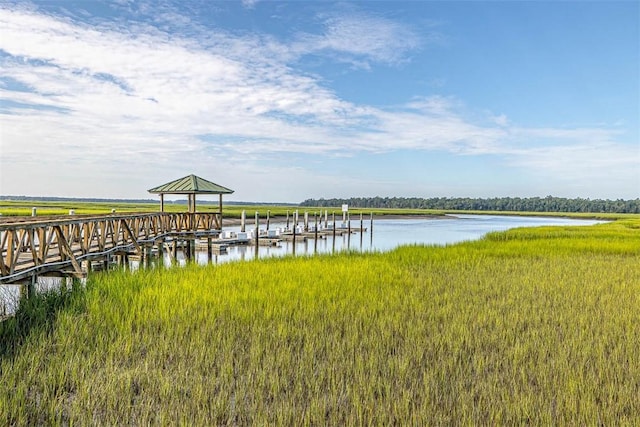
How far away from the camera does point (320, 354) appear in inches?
243

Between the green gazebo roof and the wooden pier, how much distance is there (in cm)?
136

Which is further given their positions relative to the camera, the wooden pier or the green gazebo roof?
the green gazebo roof

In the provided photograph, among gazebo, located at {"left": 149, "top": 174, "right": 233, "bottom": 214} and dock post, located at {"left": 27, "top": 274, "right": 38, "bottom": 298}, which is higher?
gazebo, located at {"left": 149, "top": 174, "right": 233, "bottom": 214}

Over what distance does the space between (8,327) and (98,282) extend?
3.17 m

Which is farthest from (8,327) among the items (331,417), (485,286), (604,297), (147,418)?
(604,297)

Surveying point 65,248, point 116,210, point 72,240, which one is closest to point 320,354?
point 65,248

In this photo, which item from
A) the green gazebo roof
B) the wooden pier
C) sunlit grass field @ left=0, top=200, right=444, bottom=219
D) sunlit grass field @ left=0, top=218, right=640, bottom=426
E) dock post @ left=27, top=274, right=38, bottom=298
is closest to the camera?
sunlit grass field @ left=0, top=218, right=640, bottom=426

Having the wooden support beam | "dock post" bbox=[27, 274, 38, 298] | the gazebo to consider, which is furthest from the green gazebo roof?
"dock post" bbox=[27, 274, 38, 298]

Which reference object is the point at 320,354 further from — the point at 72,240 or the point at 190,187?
the point at 190,187

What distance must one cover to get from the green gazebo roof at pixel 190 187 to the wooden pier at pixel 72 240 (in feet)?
4.47

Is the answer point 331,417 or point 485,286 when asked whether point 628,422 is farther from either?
point 485,286

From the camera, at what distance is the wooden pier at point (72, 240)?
30.3ft

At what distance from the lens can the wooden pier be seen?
9.25 metres

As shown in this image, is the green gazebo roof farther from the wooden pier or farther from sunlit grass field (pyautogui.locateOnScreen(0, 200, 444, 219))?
sunlit grass field (pyautogui.locateOnScreen(0, 200, 444, 219))
